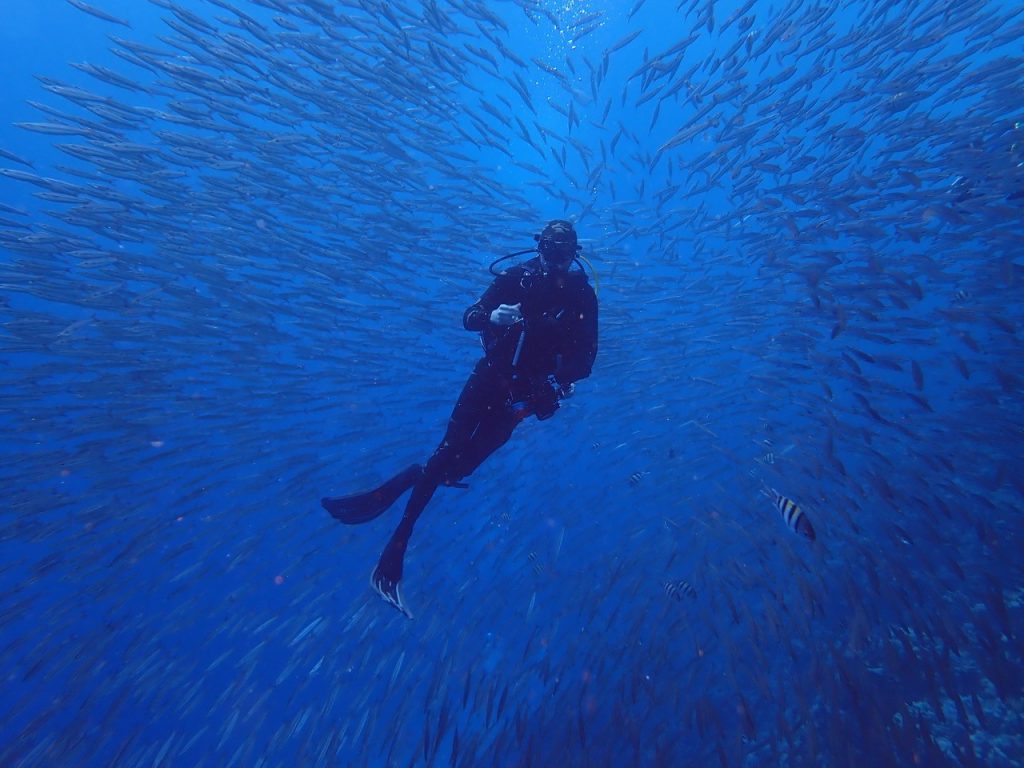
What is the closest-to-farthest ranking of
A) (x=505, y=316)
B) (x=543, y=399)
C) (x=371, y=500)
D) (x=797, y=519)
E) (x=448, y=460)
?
(x=505, y=316) → (x=797, y=519) → (x=543, y=399) → (x=448, y=460) → (x=371, y=500)

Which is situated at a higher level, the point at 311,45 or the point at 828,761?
the point at 311,45

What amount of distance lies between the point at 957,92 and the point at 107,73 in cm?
1419

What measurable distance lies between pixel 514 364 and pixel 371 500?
82.6 inches

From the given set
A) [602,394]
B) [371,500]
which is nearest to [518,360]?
[371,500]

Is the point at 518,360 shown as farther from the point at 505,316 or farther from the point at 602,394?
the point at 602,394

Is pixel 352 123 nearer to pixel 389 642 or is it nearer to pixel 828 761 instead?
pixel 828 761

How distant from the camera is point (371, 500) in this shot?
552 cm

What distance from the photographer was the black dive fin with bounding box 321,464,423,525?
18.0 ft

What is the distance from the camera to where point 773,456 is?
32.8 feet

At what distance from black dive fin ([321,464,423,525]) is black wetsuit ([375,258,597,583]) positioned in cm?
25

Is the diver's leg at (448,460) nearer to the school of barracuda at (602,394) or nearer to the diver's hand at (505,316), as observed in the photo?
the diver's hand at (505,316)

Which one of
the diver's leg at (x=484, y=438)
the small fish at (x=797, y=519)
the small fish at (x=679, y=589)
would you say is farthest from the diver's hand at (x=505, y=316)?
the small fish at (x=679, y=589)

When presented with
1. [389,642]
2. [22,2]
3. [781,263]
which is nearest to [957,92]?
[781,263]

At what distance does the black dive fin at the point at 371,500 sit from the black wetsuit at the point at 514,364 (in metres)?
0.25
